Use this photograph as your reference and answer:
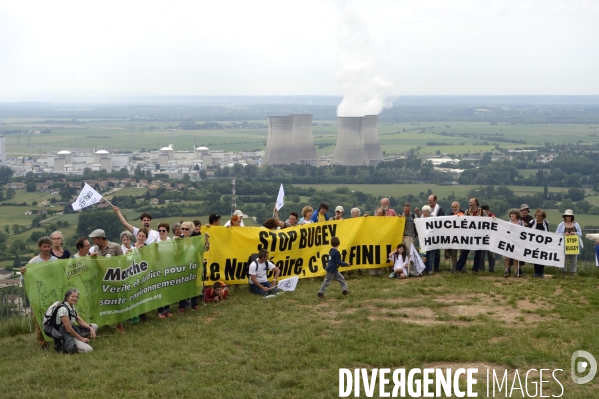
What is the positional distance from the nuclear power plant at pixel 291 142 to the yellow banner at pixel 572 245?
56984 mm

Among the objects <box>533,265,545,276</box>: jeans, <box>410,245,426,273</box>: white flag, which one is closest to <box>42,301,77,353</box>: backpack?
<box>410,245,426,273</box>: white flag

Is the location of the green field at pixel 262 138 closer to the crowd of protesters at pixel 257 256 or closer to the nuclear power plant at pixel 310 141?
the nuclear power plant at pixel 310 141

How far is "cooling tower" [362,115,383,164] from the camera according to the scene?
70.8m

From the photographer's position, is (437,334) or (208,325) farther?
(208,325)

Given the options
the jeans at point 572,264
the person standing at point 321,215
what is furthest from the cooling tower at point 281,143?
the jeans at point 572,264

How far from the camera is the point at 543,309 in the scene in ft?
40.5

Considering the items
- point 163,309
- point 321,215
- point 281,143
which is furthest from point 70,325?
point 281,143

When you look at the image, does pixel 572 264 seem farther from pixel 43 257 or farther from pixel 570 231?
pixel 43 257

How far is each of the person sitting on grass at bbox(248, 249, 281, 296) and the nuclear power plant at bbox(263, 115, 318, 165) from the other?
5780 cm

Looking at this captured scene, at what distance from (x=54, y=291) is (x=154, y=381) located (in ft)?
7.23

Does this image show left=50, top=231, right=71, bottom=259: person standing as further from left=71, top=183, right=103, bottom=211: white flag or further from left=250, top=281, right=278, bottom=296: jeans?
left=250, top=281, right=278, bottom=296: jeans

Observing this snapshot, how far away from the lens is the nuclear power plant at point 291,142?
2864 inches

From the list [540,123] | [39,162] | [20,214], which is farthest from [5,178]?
[540,123]

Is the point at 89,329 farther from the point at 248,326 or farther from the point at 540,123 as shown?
the point at 540,123
